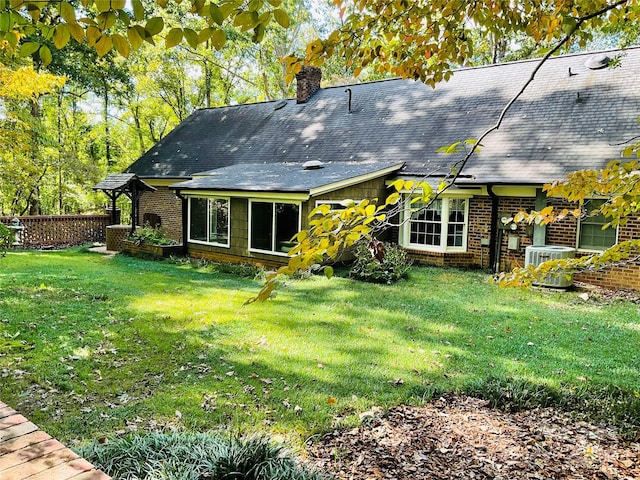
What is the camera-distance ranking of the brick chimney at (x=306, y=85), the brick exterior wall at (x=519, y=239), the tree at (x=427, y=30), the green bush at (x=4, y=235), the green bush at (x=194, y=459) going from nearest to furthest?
the tree at (x=427, y=30), the green bush at (x=194, y=459), the green bush at (x=4, y=235), the brick exterior wall at (x=519, y=239), the brick chimney at (x=306, y=85)

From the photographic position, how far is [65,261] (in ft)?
44.2

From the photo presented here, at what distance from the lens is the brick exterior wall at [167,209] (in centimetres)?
1897

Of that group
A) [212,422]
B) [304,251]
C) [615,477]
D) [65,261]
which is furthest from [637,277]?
[65,261]

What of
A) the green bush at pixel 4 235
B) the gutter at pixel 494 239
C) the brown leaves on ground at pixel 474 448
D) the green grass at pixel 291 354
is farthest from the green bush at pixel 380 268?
the green bush at pixel 4 235

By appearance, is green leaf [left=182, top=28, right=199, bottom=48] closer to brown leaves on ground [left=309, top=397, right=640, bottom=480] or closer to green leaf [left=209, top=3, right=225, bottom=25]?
green leaf [left=209, top=3, right=225, bottom=25]

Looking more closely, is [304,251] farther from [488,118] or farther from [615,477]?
[488,118]

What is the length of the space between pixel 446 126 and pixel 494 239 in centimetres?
430

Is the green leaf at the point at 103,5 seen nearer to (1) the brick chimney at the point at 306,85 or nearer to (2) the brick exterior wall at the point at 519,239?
(2) the brick exterior wall at the point at 519,239

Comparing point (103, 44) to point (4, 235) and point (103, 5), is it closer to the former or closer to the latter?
point (103, 5)

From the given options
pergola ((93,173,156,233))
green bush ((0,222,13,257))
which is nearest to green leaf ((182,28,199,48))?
green bush ((0,222,13,257))

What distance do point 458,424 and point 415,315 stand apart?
12.5ft

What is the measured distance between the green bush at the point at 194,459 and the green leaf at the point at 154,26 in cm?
258

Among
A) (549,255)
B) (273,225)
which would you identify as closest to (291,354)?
(549,255)

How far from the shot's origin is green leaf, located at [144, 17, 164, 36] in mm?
1421
